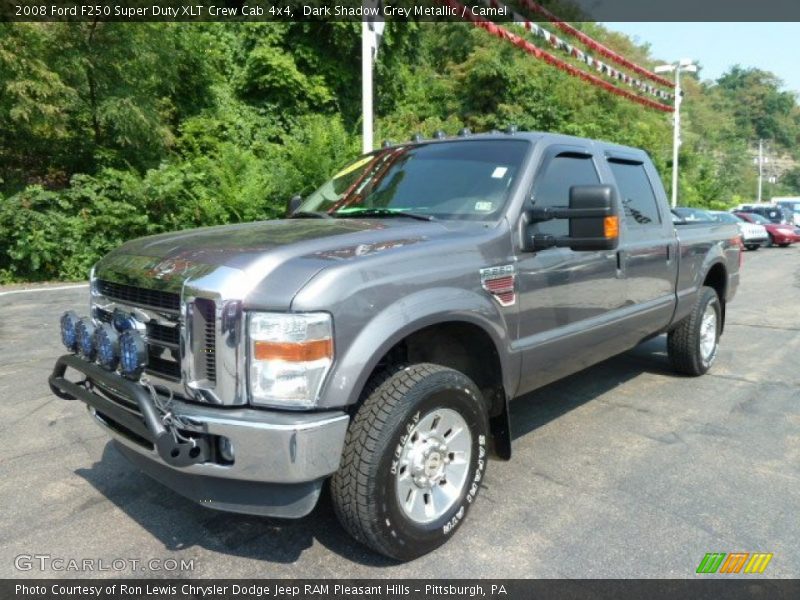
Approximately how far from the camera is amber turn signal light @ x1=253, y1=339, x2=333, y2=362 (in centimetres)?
249

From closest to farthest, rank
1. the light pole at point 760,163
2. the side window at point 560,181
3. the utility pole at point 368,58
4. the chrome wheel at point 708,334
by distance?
1. the side window at point 560,181
2. the chrome wheel at point 708,334
3. the utility pole at point 368,58
4. the light pole at point 760,163

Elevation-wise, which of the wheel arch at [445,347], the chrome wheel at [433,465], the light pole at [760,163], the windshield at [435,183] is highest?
the light pole at [760,163]

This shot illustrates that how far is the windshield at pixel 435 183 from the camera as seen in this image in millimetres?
3615

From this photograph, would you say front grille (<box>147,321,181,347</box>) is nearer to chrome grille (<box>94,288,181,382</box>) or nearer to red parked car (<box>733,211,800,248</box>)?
chrome grille (<box>94,288,181,382</box>)

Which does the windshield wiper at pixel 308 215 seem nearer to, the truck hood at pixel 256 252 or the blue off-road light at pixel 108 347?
the truck hood at pixel 256 252

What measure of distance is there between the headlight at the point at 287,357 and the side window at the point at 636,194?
283cm

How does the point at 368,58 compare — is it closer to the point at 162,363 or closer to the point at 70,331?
the point at 70,331

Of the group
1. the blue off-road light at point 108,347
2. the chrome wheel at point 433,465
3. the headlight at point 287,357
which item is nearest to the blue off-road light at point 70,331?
the blue off-road light at point 108,347

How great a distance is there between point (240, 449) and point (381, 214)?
1.69 metres

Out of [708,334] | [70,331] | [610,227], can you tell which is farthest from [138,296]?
[708,334]

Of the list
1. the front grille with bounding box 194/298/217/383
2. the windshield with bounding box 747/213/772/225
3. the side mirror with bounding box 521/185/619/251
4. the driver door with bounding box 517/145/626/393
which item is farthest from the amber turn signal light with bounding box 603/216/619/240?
the windshield with bounding box 747/213/772/225

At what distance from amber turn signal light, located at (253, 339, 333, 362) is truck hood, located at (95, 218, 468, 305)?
17 centimetres

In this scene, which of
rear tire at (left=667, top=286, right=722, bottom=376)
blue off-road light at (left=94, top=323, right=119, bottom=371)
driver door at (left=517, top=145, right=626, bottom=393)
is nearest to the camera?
blue off-road light at (left=94, top=323, right=119, bottom=371)

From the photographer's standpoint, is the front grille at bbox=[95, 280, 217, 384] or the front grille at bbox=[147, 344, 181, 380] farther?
the front grille at bbox=[147, 344, 181, 380]
